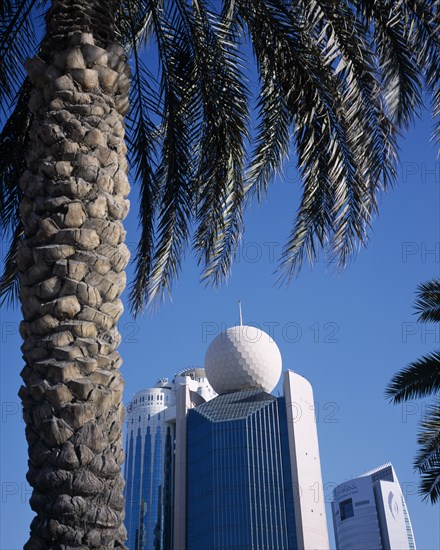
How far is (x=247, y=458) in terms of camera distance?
6712cm

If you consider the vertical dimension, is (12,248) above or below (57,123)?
above

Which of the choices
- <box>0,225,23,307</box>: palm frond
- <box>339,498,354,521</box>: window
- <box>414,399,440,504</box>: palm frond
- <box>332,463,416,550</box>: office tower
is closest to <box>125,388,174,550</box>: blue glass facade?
<box>332,463,416,550</box>: office tower

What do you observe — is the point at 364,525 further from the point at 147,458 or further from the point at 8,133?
the point at 8,133

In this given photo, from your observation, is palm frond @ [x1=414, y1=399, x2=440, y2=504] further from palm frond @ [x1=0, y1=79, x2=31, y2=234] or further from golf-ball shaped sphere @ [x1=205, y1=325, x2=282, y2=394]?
golf-ball shaped sphere @ [x1=205, y1=325, x2=282, y2=394]

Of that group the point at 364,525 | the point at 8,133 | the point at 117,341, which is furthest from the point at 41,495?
the point at 364,525

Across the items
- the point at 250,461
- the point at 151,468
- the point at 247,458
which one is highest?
the point at 151,468

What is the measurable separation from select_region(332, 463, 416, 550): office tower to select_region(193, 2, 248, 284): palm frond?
128438 mm

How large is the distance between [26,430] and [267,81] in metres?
5.37

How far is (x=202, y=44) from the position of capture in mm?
7828

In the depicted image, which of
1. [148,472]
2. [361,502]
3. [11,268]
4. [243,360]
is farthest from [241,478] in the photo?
[361,502]

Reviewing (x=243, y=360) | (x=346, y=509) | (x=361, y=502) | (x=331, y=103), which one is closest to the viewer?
(x=331, y=103)

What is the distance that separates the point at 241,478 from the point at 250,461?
1856 millimetres

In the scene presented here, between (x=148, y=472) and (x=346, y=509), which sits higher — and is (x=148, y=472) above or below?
below

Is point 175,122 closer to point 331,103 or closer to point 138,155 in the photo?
point 138,155
